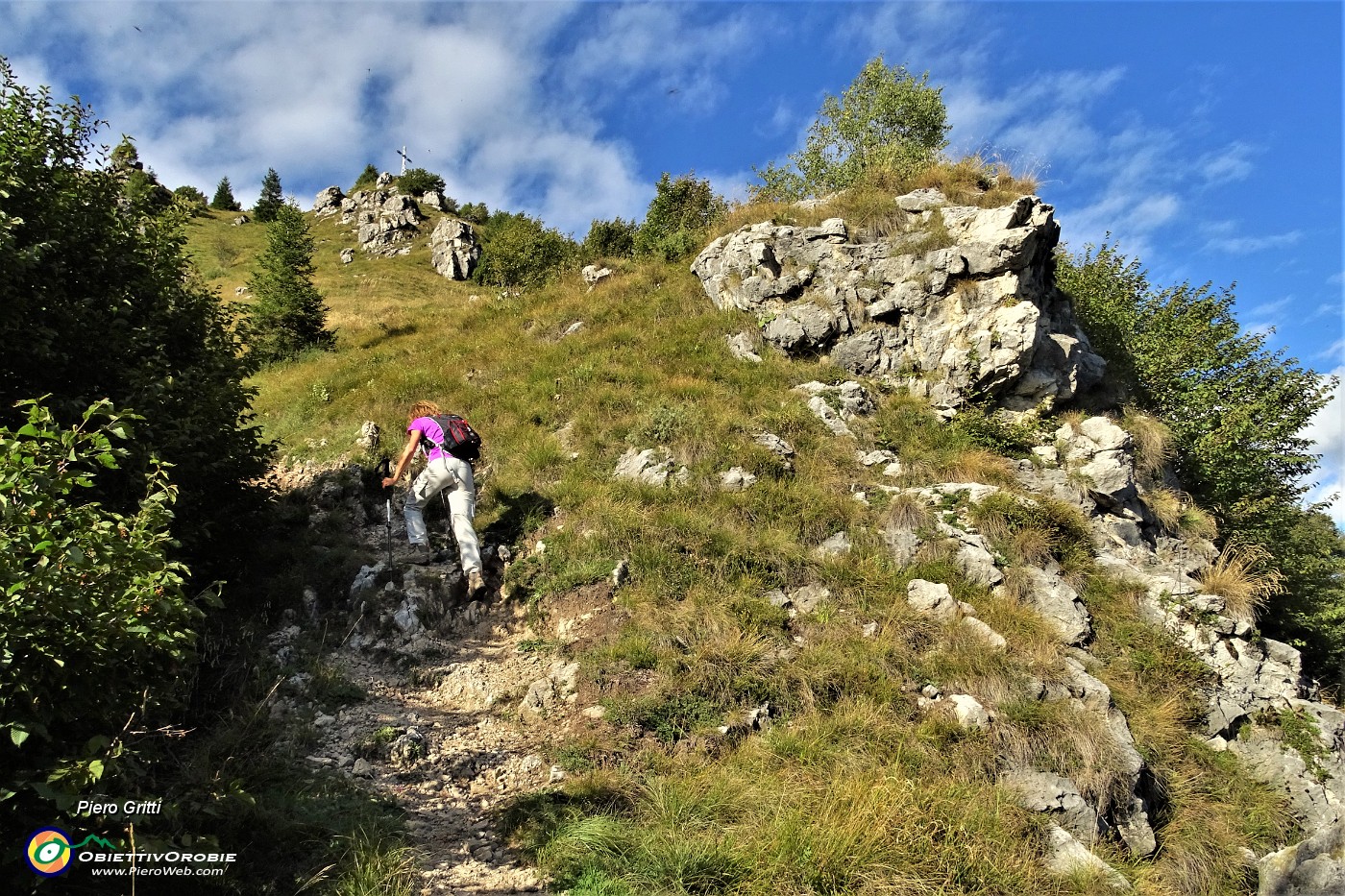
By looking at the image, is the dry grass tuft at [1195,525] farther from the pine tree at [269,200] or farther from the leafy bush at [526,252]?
the pine tree at [269,200]

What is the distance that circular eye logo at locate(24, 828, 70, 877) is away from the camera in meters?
3.46

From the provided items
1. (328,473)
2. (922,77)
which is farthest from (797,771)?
(922,77)

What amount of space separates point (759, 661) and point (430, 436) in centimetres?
544

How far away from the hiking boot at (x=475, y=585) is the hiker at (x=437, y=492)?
3cm

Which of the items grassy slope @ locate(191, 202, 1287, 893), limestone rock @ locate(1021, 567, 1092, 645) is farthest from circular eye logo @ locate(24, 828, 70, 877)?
limestone rock @ locate(1021, 567, 1092, 645)

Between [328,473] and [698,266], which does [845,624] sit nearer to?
[328,473]

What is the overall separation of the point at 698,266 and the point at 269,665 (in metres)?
13.3

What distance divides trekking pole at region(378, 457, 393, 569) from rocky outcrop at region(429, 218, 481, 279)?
38640 millimetres

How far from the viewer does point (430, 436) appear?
30.8 ft

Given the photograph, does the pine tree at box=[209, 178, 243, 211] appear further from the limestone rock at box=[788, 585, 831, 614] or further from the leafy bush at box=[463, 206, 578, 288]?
the limestone rock at box=[788, 585, 831, 614]

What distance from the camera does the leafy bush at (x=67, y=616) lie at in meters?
3.37

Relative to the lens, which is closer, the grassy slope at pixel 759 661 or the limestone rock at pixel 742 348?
the grassy slope at pixel 759 661

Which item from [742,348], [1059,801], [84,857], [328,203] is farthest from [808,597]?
[328,203]

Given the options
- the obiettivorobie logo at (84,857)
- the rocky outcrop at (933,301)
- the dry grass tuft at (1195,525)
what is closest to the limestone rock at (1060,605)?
the rocky outcrop at (933,301)
